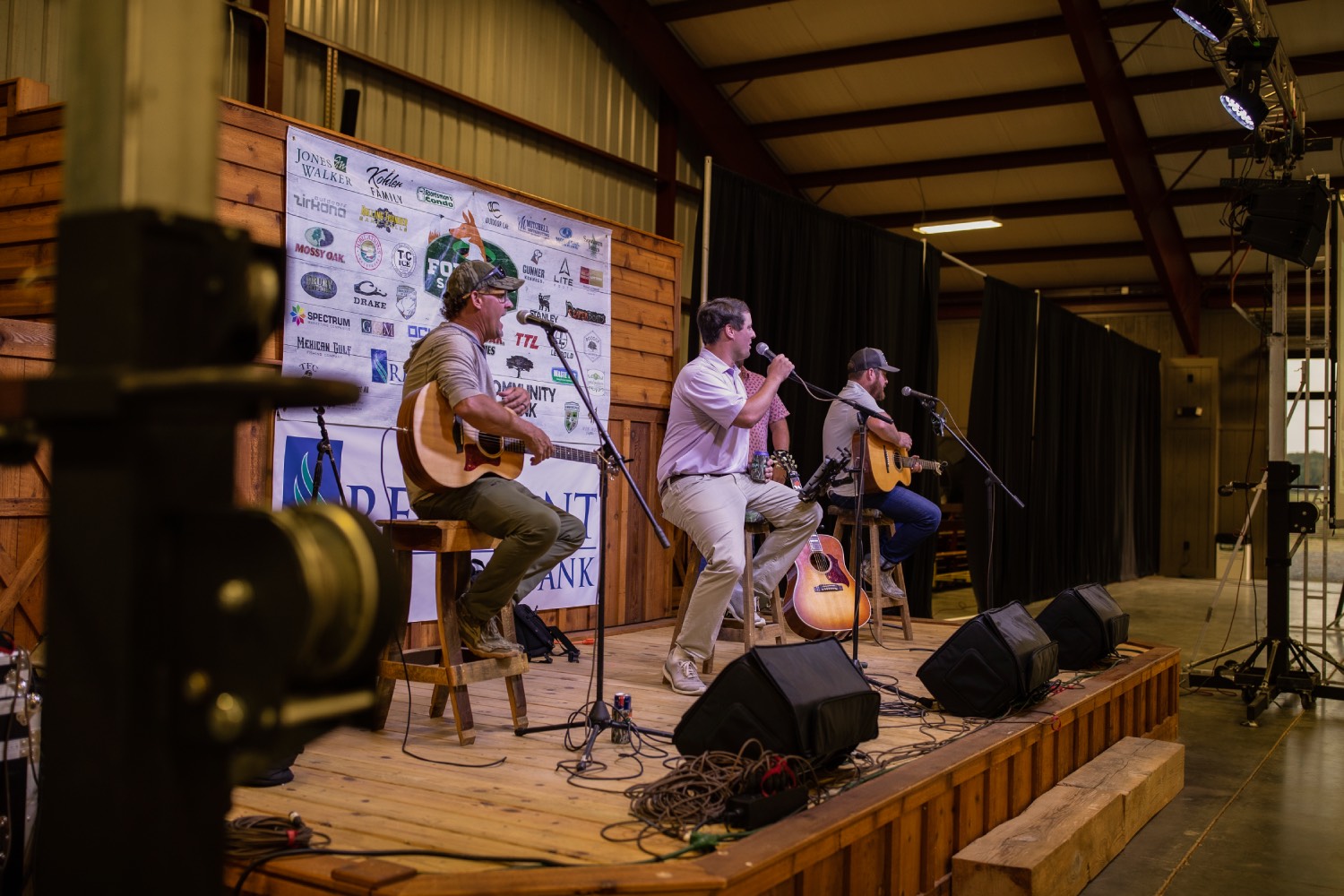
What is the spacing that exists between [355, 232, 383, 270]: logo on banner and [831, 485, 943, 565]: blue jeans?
2.63m

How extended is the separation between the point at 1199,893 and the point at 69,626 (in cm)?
359

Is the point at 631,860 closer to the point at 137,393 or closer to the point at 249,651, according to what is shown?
the point at 249,651

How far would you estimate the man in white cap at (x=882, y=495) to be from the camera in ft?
20.1

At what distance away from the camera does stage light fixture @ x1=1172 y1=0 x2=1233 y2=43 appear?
6086 mm

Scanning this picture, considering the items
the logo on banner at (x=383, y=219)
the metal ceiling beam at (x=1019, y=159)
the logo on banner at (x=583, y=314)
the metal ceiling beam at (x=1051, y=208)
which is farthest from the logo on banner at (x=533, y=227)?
the metal ceiling beam at (x=1019, y=159)

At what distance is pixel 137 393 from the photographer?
965 millimetres

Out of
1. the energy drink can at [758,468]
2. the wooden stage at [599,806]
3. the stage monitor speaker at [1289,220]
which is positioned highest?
the stage monitor speaker at [1289,220]

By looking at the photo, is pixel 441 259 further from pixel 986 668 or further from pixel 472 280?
pixel 986 668

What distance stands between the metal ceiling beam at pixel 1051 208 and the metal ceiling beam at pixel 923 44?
7.05ft

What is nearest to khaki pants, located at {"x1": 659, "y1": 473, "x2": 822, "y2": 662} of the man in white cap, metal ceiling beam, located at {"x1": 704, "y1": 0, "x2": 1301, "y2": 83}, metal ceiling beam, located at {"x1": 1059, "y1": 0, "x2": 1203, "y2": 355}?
the man in white cap

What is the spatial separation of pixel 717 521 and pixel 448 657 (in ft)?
4.32

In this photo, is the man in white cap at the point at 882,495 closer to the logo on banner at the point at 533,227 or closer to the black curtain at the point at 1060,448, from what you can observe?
the black curtain at the point at 1060,448

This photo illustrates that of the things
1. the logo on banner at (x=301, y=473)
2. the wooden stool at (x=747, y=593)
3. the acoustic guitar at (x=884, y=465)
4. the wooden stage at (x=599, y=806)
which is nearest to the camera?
the wooden stage at (x=599, y=806)

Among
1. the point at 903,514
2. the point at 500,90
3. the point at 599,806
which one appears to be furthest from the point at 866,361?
the point at 500,90
